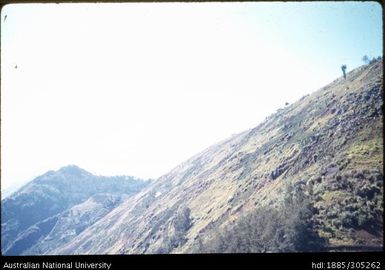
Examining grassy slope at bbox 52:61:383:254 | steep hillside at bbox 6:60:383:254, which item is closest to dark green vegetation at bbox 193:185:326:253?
steep hillside at bbox 6:60:383:254

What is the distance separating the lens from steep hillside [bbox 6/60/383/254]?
34219 mm

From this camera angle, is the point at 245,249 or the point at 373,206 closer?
the point at 373,206

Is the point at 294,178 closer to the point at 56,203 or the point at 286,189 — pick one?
the point at 286,189

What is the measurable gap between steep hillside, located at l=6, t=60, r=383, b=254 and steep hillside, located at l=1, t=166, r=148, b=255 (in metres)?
21.0

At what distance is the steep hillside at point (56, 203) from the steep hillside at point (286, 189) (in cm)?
2099

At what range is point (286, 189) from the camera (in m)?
48.0

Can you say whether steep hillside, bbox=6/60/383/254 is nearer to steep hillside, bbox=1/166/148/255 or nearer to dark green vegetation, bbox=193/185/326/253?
dark green vegetation, bbox=193/185/326/253

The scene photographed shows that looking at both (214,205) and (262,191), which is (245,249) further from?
(214,205)

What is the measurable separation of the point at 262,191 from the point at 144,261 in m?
58.3

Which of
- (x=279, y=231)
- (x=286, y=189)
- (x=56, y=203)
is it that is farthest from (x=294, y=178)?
(x=56, y=203)

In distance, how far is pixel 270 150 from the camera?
74.9 m

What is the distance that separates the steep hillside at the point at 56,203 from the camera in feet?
453

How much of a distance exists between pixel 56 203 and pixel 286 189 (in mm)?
139744

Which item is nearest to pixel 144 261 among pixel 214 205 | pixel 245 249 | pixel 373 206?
pixel 373 206
